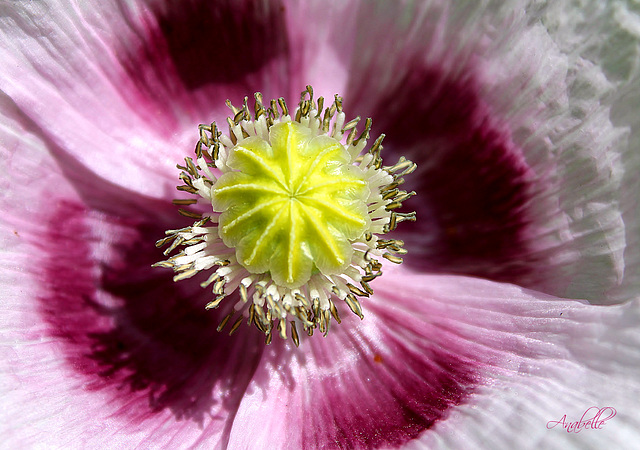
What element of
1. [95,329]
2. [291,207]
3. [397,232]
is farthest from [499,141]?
[95,329]

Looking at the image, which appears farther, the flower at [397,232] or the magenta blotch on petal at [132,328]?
the magenta blotch on petal at [132,328]

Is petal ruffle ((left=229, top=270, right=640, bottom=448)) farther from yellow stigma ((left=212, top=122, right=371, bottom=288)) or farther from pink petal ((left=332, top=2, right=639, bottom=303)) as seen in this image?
yellow stigma ((left=212, top=122, right=371, bottom=288))

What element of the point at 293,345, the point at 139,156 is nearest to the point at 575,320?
the point at 293,345
